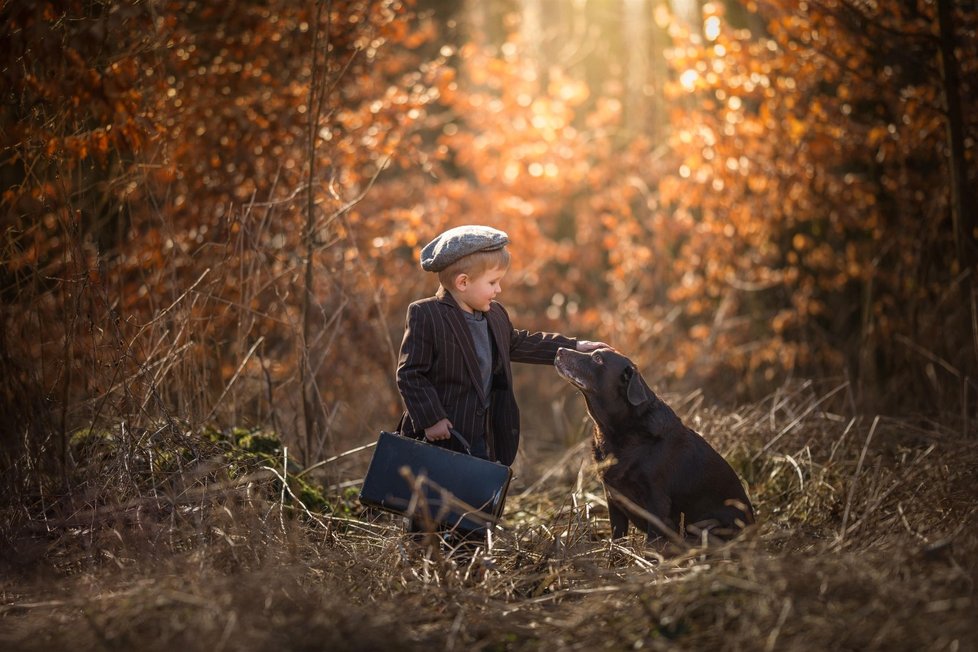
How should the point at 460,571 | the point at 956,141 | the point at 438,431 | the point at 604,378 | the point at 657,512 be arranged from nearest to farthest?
the point at 460,571 → the point at 438,431 → the point at 657,512 → the point at 604,378 → the point at 956,141

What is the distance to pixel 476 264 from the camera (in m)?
4.52

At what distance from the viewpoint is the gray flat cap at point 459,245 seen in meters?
4.46

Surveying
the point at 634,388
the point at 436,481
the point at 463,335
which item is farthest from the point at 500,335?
the point at 436,481

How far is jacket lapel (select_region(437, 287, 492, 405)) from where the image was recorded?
4543mm

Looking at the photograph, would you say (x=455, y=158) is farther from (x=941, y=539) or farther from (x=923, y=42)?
(x=941, y=539)

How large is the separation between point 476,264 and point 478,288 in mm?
124

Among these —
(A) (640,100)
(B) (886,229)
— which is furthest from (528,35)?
→ (B) (886,229)

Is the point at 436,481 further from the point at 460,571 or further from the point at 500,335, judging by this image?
the point at 500,335

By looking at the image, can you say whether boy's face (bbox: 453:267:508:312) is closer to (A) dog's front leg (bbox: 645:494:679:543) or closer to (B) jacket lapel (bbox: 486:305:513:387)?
(B) jacket lapel (bbox: 486:305:513:387)

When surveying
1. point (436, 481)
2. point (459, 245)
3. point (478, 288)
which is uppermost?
point (459, 245)

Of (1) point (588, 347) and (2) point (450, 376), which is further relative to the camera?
(1) point (588, 347)

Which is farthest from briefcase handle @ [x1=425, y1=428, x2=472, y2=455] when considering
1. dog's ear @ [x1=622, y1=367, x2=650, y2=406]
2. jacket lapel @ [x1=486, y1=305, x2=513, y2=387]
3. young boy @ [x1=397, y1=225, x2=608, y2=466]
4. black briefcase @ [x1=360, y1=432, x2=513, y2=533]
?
dog's ear @ [x1=622, y1=367, x2=650, y2=406]

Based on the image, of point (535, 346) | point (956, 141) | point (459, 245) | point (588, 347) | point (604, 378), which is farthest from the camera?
point (956, 141)

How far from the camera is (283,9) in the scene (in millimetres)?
7527
